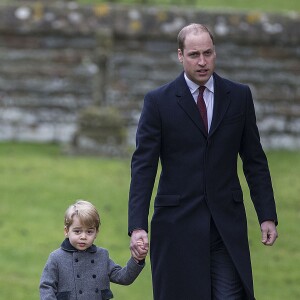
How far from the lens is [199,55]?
21.9 ft

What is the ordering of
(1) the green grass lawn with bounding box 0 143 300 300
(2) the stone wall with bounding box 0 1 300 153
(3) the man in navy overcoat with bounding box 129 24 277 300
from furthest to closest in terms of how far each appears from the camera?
(2) the stone wall with bounding box 0 1 300 153
(1) the green grass lawn with bounding box 0 143 300 300
(3) the man in navy overcoat with bounding box 129 24 277 300

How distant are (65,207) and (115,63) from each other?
18.0 ft

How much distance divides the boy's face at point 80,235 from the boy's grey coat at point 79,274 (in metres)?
0.06

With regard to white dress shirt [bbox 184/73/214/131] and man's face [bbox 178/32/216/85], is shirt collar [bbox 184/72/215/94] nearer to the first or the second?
white dress shirt [bbox 184/73/214/131]

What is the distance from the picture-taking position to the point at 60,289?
655cm

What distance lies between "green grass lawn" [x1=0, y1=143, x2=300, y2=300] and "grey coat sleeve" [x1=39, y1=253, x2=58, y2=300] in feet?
10.8

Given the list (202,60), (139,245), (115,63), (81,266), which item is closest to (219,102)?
(202,60)

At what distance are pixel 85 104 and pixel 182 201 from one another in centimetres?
1145

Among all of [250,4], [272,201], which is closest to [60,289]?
[272,201]

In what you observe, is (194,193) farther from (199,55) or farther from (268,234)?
(199,55)

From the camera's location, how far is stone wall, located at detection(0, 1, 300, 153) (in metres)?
18.0

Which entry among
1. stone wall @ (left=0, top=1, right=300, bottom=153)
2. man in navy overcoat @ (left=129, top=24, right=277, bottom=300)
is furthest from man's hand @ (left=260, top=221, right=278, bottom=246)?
stone wall @ (left=0, top=1, right=300, bottom=153)

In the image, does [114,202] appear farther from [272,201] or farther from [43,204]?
[272,201]

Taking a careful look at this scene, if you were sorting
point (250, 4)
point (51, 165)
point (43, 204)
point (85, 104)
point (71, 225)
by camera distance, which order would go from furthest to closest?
point (250, 4) → point (85, 104) → point (51, 165) → point (43, 204) → point (71, 225)
